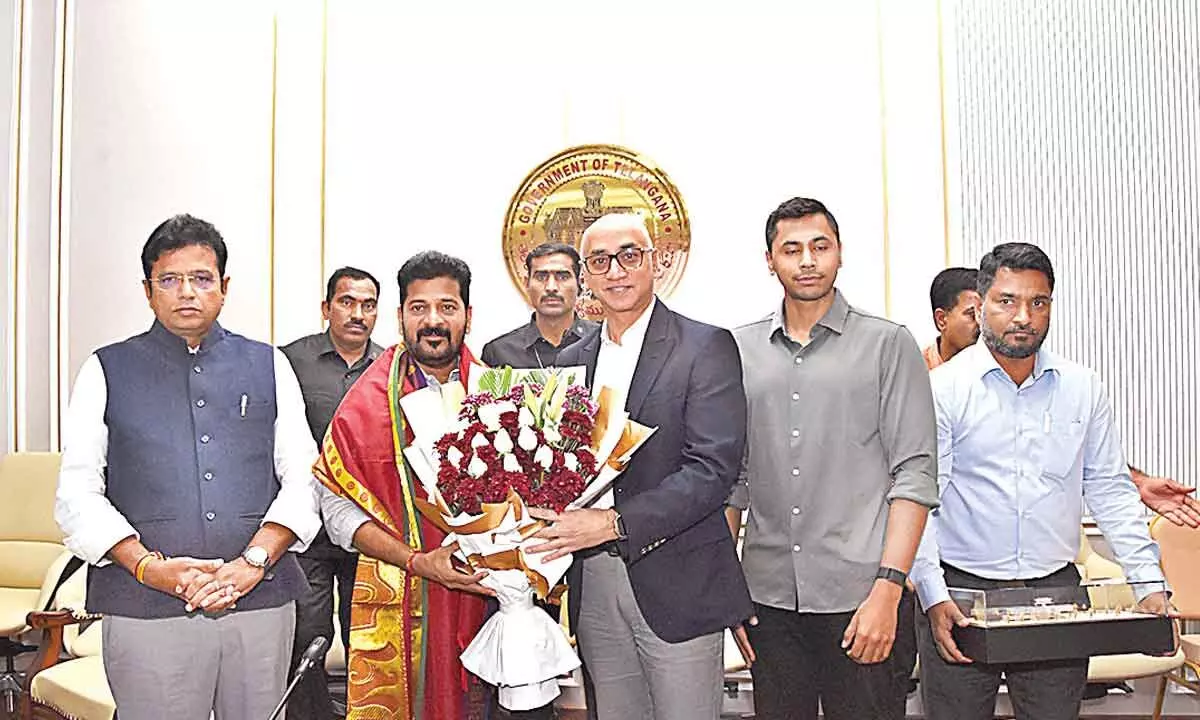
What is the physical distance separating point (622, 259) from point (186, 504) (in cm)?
114

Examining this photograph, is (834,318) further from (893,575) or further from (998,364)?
(893,575)

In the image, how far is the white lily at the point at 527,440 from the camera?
2.44 metres

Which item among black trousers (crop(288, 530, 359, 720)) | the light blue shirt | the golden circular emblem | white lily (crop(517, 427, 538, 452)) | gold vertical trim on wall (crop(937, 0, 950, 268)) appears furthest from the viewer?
the golden circular emblem

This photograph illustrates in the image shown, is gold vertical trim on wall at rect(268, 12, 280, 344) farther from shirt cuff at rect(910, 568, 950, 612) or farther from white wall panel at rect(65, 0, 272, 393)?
shirt cuff at rect(910, 568, 950, 612)

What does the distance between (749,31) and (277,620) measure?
390 cm

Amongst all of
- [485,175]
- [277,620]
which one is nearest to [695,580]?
[277,620]

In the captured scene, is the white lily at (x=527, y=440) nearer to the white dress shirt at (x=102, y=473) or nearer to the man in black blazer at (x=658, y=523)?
the man in black blazer at (x=658, y=523)

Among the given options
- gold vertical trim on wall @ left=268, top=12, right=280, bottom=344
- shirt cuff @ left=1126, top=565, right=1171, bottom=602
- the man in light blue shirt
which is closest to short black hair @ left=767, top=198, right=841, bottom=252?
the man in light blue shirt

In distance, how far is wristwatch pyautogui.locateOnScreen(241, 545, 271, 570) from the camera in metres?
2.75

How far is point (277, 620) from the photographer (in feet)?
9.29

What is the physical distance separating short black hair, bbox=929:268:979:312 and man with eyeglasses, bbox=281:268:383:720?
2.20 meters

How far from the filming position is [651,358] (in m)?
2.71

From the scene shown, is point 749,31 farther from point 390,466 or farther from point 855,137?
point 390,466

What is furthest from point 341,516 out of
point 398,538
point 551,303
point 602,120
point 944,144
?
point 944,144
